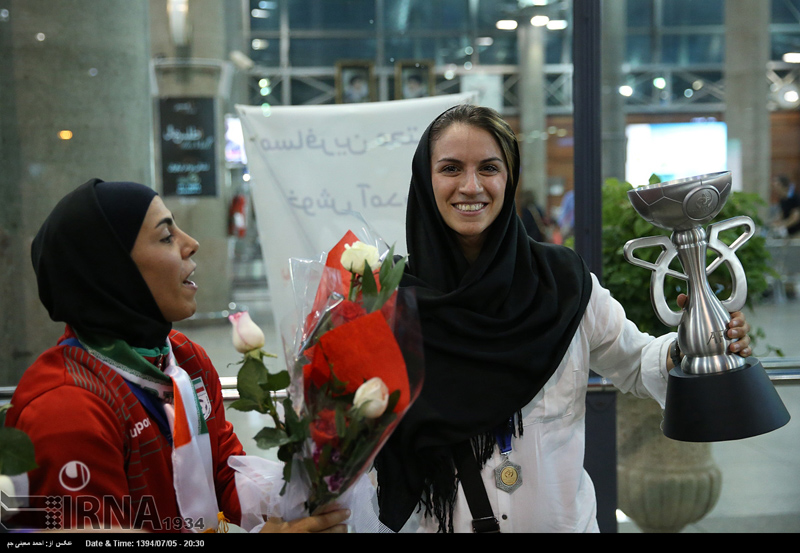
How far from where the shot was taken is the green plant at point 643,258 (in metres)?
2.58

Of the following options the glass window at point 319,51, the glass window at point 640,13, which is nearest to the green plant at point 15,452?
the glass window at point 319,51

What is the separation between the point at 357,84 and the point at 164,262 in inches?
179

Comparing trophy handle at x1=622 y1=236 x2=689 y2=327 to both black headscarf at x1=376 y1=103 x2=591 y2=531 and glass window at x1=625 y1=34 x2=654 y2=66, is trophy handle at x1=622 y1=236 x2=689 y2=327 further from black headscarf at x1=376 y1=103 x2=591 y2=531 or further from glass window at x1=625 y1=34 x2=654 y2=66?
glass window at x1=625 y1=34 x2=654 y2=66

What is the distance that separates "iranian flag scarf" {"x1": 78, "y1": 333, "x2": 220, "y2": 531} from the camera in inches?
47.7

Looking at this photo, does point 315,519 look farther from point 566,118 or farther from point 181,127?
point 566,118

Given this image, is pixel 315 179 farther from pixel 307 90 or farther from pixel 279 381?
pixel 307 90

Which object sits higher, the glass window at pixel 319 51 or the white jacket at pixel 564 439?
the glass window at pixel 319 51

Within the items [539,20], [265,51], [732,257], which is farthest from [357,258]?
[539,20]

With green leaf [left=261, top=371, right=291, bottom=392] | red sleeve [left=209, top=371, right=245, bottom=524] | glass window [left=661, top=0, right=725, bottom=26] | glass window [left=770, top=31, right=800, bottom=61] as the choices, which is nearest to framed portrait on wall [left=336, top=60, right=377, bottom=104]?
red sleeve [left=209, top=371, right=245, bottom=524]

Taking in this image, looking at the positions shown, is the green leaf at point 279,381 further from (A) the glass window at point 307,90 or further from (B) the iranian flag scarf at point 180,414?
(A) the glass window at point 307,90

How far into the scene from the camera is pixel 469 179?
1.45 metres

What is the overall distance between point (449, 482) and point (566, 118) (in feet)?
46.6

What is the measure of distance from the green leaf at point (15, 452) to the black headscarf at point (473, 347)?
2.05 feet

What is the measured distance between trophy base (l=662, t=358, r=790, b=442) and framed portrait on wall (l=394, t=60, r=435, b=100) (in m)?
3.46
